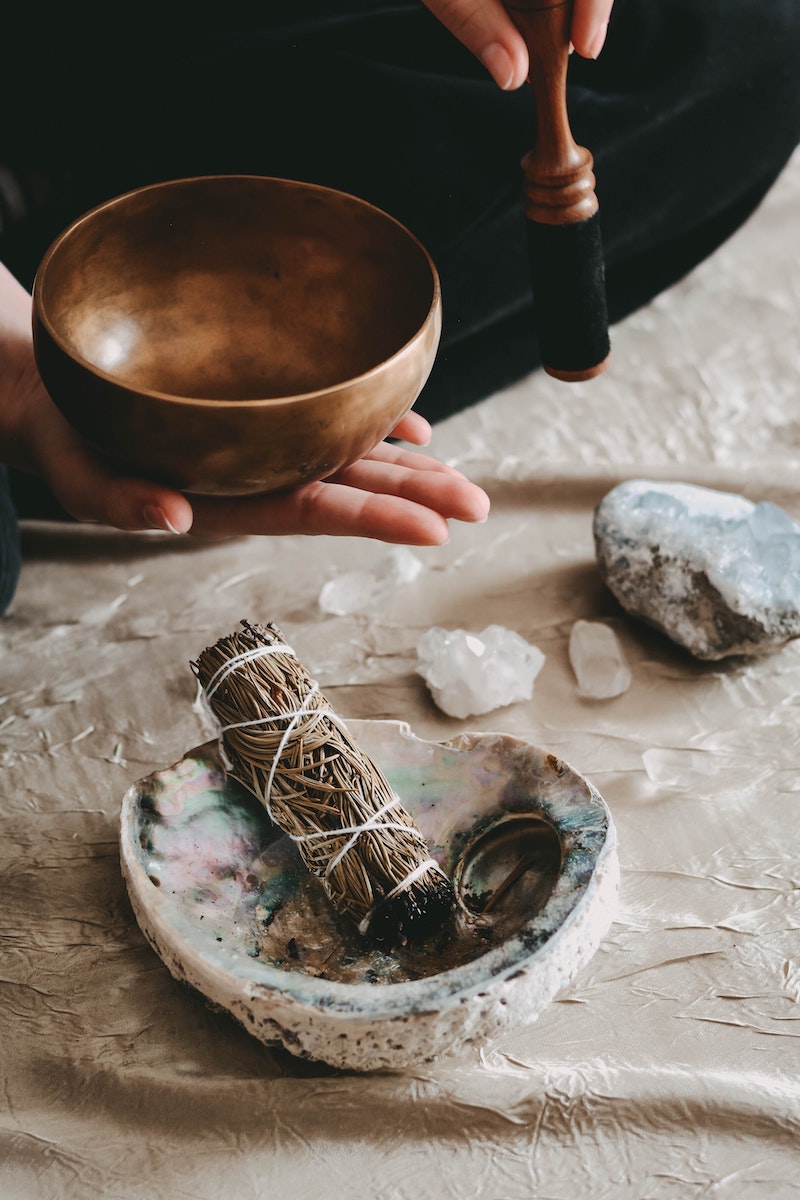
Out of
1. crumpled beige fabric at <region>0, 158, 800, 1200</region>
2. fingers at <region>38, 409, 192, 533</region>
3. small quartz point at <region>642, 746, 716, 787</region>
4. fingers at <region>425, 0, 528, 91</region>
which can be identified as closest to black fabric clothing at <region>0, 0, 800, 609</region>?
crumpled beige fabric at <region>0, 158, 800, 1200</region>

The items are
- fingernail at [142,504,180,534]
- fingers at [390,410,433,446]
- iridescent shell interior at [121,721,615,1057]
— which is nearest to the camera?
iridescent shell interior at [121,721,615,1057]

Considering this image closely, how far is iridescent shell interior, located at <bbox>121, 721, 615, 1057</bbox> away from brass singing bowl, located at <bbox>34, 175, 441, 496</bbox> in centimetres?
29

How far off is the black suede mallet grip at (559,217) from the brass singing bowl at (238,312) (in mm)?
114

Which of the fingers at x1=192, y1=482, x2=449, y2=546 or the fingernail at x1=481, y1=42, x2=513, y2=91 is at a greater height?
the fingernail at x1=481, y1=42, x2=513, y2=91

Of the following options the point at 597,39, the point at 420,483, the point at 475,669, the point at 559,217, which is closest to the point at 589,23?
the point at 597,39

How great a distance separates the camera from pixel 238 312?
3.94 ft

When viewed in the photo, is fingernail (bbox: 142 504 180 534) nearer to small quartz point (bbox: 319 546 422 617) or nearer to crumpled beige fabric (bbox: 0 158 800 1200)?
crumpled beige fabric (bbox: 0 158 800 1200)

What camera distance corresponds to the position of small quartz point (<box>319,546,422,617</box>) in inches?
56.3

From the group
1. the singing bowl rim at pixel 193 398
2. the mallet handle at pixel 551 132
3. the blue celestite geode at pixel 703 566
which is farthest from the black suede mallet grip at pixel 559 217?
the blue celestite geode at pixel 703 566

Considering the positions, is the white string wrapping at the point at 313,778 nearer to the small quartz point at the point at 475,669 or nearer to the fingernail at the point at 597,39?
the small quartz point at the point at 475,669

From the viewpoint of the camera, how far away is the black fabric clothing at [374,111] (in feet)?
4.74

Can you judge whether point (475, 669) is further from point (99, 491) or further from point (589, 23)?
point (589, 23)

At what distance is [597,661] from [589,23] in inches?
26.7

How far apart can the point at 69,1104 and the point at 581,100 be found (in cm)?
138
